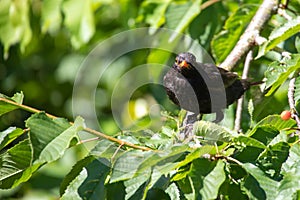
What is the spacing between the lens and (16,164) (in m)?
1.79

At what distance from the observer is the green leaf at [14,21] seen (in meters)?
3.63

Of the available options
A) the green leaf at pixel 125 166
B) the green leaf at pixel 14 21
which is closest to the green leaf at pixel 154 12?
the green leaf at pixel 14 21

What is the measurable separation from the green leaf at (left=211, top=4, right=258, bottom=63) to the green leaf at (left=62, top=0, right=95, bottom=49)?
763 mm

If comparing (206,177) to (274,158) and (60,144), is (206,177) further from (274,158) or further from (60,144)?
(60,144)

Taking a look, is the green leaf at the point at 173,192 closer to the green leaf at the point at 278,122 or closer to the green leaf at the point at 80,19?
the green leaf at the point at 278,122

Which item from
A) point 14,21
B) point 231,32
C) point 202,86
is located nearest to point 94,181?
point 202,86

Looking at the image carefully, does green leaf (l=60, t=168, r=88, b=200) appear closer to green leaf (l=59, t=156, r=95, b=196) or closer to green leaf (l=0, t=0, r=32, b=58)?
green leaf (l=59, t=156, r=95, b=196)

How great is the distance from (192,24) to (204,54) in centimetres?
19

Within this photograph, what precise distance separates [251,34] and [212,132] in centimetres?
112

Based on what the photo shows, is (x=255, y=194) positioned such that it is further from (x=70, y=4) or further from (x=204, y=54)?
(x=70, y=4)

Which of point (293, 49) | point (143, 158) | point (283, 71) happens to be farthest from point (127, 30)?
point (143, 158)

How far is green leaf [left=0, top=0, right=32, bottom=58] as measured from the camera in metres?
3.63

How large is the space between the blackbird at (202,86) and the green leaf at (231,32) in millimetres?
209

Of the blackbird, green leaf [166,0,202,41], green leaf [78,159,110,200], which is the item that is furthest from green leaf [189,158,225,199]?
A: green leaf [166,0,202,41]
